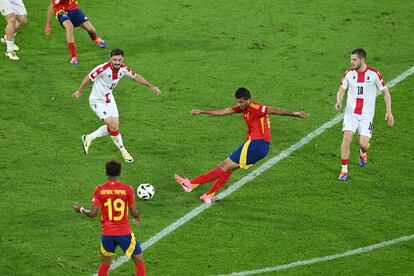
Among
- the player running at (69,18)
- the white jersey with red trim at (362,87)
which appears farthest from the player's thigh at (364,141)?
the player running at (69,18)

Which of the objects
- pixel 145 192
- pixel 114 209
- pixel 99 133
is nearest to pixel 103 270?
pixel 114 209

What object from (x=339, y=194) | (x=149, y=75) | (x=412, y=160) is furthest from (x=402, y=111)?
(x=149, y=75)

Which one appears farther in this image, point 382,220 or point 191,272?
point 382,220

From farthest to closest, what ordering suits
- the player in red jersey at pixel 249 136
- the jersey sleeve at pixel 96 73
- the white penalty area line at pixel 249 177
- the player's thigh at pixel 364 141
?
1. the jersey sleeve at pixel 96 73
2. the player's thigh at pixel 364 141
3. the player in red jersey at pixel 249 136
4. the white penalty area line at pixel 249 177

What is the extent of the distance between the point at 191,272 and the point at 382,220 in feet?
11.8

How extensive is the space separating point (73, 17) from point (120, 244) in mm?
9938

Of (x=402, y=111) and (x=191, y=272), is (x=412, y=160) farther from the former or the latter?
(x=191, y=272)

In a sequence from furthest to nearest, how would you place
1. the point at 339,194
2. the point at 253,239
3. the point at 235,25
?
1. the point at 235,25
2. the point at 339,194
3. the point at 253,239

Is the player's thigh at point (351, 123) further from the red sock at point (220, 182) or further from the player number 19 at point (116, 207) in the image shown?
the player number 19 at point (116, 207)

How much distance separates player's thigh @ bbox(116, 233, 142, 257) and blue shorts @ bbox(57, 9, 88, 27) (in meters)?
9.72

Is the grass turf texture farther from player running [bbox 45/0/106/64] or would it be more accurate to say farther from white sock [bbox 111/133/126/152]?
player running [bbox 45/0/106/64]

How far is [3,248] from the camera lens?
15.9m

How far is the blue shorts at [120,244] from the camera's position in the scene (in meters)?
A: 14.0

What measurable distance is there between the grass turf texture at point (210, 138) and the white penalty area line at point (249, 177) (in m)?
0.14
